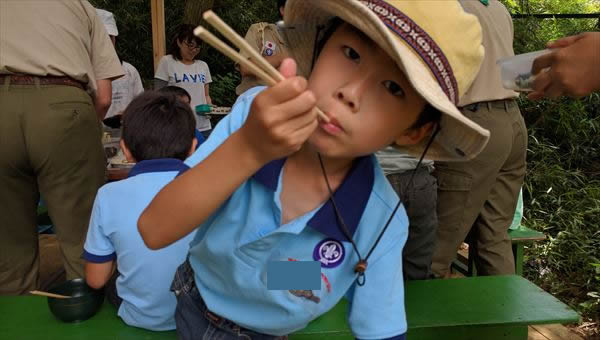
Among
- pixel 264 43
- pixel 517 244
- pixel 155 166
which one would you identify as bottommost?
pixel 517 244

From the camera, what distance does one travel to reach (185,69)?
487 cm

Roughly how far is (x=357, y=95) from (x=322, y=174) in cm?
28

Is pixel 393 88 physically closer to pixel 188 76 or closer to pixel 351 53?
pixel 351 53

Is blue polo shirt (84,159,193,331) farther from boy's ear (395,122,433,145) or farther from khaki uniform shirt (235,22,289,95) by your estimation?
khaki uniform shirt (235,22,289,95)

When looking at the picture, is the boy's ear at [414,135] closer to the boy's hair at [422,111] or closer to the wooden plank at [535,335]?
the boy's hair at [422,111]

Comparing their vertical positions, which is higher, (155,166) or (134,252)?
(155,166)

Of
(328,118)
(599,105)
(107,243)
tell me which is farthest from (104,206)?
(599,105)

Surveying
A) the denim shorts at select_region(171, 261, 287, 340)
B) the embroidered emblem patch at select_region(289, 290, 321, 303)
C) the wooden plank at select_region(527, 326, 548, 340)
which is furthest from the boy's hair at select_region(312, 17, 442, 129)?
the wooden plank at select_region(527, 326, 548, 340)

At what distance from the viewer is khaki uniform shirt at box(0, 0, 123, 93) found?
7.64 feet

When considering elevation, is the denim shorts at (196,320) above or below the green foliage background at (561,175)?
above

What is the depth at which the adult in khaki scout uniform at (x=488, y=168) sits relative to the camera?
2.58 metres

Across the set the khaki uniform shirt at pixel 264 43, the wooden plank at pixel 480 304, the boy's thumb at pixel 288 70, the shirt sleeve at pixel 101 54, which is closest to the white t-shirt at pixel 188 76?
the khaki uniform shirt at pixel 264 43

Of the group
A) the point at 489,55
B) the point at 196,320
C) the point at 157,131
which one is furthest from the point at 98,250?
the point at 489,55

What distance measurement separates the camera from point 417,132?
1.14m
